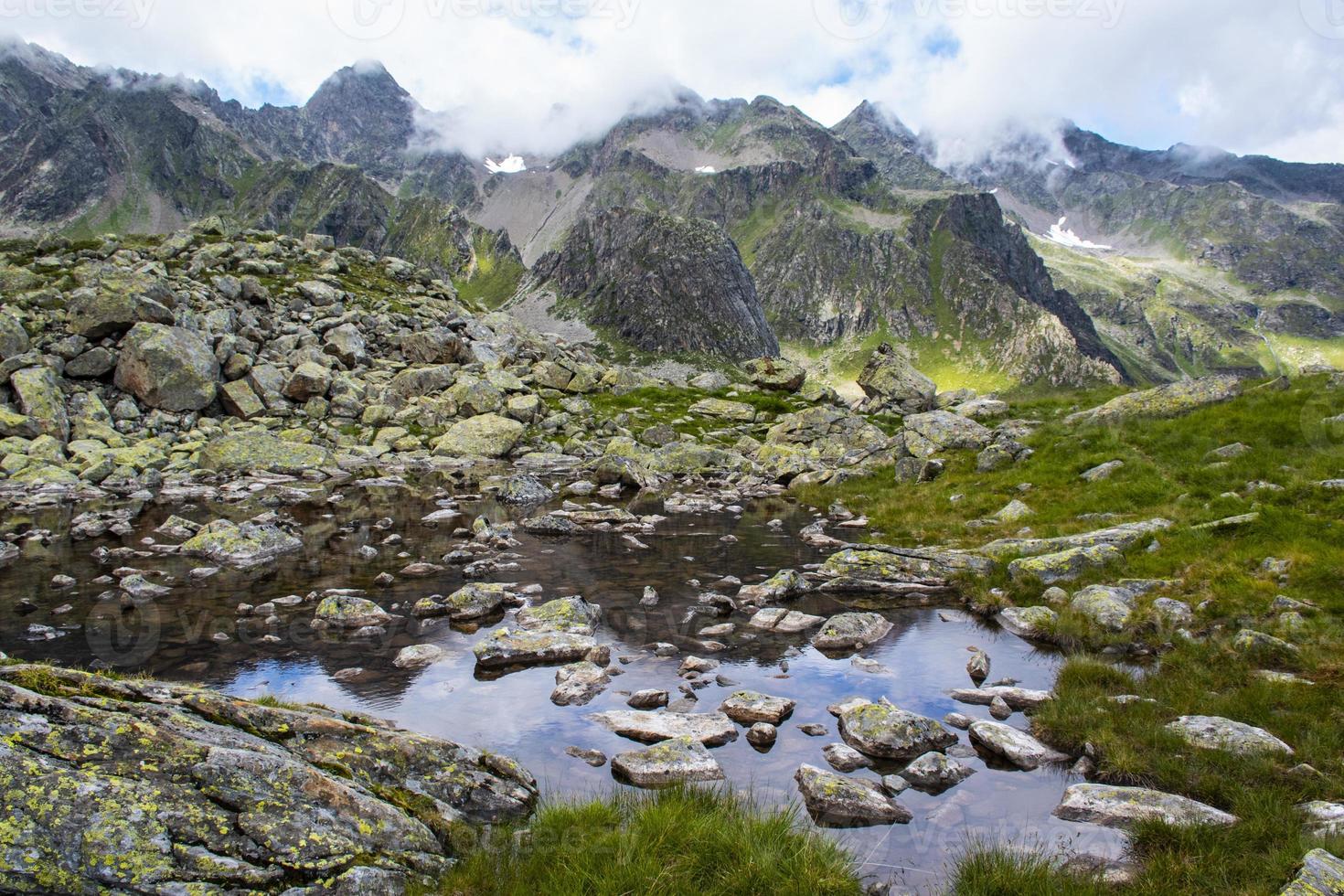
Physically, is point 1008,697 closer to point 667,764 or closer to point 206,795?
point 667,764

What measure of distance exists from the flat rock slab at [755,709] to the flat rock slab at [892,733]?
3.15 ft

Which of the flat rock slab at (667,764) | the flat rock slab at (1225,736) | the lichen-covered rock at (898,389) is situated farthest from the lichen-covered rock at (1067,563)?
the lichen-covered rock at (898,389)

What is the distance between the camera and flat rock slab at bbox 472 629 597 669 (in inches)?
504

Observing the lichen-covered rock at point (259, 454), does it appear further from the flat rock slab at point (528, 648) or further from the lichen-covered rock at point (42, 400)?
the flat rock slab at point (528, 648)

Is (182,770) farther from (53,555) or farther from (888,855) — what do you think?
(53,555)

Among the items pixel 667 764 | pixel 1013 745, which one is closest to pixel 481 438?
pixel 667 764

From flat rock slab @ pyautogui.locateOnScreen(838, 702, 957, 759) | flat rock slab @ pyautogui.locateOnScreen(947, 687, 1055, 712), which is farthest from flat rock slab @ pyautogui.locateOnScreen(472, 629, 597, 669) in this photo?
flat rock slab @ pyautogui.locateOnScreen(947, 687, 1055, 712)

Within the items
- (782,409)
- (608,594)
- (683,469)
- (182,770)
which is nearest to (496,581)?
(608,594)

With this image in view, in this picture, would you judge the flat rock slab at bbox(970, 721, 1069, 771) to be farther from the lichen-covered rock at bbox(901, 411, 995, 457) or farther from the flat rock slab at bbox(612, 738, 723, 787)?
the lichen-covered rock at bbox(901, 411, 995, 457)

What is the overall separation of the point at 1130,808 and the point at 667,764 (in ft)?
17.5

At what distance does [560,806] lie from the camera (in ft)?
24.3

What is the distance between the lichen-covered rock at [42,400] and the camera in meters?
38.5

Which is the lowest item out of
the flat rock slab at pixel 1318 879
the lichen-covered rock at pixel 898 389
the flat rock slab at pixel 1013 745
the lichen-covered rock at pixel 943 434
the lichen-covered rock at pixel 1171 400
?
the flat rock slab at pixel 1013 745

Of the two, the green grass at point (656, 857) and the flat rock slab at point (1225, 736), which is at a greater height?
the flat rock slab at point (1225, 736)
